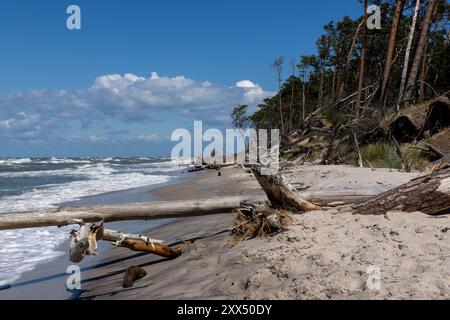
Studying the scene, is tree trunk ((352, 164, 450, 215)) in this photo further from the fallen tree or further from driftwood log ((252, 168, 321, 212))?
the fallen tree

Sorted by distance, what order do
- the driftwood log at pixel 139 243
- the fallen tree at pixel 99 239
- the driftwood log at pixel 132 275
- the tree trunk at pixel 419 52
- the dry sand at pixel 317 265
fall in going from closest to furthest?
the dry sand at pixel 317 265 → the fallen tree at pixel 99 239 → the driftwood log at pixel 132 275 → the driftwood log at pixel 139 243 → the tree trunk at pixel 419 52

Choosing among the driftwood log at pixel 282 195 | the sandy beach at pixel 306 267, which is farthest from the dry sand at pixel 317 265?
the driftwood log at pixel 282 195

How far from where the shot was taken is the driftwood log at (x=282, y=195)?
16.8 feet

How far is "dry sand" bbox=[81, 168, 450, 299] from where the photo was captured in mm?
3072

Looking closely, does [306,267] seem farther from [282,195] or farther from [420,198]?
[420,198]

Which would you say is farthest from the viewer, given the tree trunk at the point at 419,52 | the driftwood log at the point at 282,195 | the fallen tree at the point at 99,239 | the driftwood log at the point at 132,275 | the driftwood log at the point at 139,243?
the tree trunk at the point at 419,52

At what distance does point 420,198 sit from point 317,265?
1.85m

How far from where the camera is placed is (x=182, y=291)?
12.7 feet

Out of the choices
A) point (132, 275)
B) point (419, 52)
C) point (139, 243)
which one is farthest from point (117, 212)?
point (419, 52)

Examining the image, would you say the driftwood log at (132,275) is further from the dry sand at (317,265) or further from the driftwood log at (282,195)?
the driftwood log at (282,195)

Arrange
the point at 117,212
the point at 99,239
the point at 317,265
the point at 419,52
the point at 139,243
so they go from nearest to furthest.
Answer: the point at 317,265 → the point at 99,239 → the point at 139,243 → the point at 117,212 → the point at 419,52

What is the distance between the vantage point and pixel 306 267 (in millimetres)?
3607
